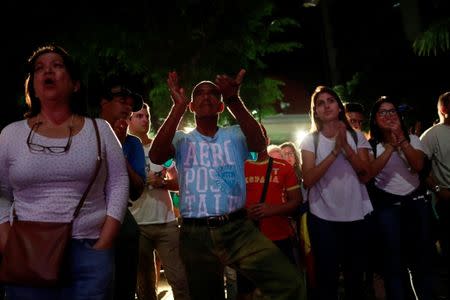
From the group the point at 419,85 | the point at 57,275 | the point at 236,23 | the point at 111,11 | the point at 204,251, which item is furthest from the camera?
the point at 236,23

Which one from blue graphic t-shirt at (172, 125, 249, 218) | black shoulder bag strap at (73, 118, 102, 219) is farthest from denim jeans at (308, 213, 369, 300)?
black shoulder bag strap at (73, 118, 102, 219)

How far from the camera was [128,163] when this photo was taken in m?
4.17

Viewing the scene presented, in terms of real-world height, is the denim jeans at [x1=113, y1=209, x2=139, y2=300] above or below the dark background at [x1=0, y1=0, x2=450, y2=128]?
below

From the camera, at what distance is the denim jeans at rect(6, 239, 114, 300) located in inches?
110

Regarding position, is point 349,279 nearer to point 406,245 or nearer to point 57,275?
point 406,245

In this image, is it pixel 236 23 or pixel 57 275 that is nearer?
pixel 57 275

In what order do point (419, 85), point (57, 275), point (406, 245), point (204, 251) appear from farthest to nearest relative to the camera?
1. point (419, 85)
2. point (406, 245)
3. point (204, 251)
4. point (57, 275)

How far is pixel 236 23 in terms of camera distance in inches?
598

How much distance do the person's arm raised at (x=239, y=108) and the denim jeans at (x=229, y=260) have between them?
68cm

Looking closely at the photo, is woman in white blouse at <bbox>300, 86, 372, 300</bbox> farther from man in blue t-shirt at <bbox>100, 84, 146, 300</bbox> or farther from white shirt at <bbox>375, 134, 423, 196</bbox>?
man in blue t-shirt at <bbox>100, 84, 146, 300</bbox>

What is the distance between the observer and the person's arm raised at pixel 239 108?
12.7 feet

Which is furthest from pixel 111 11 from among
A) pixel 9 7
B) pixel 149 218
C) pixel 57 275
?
pixel 57 275

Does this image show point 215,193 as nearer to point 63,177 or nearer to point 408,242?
point 63,177

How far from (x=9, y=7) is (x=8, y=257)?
21.1ft
